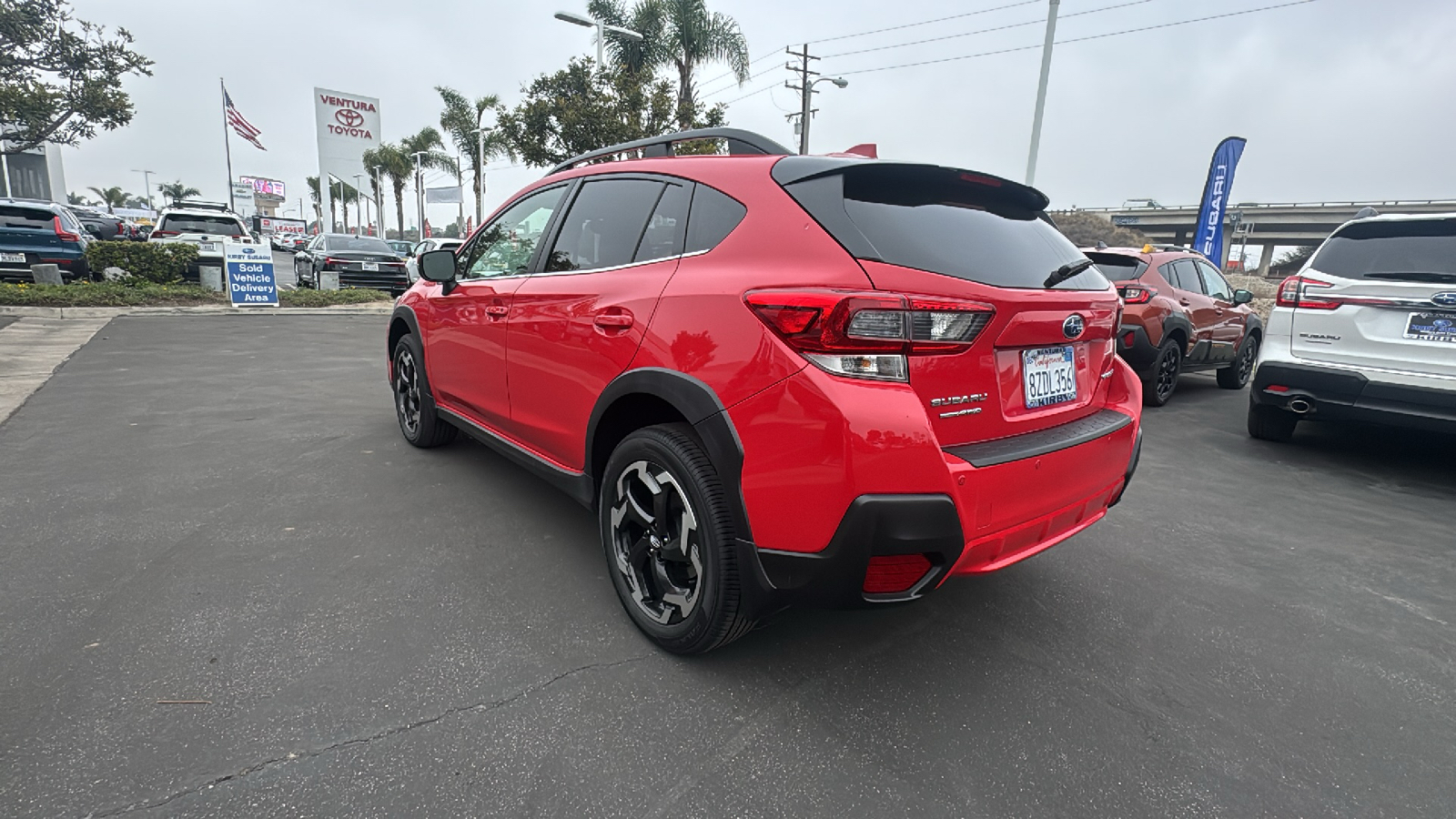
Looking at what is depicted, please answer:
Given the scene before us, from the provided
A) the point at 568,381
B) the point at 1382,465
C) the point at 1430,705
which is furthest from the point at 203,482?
the point at 1382,465

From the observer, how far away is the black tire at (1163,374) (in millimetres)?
6832

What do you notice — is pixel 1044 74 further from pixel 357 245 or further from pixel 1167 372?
pixel 357 245

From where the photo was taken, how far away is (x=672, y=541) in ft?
7.77

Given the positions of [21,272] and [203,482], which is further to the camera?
[21,272]

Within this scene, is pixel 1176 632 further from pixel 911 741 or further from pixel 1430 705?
pixel 911 741

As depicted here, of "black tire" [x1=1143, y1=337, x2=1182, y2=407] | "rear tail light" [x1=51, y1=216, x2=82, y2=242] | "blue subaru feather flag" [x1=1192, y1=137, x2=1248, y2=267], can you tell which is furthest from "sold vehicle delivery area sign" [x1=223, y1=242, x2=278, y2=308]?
"blue subaru feather flag" [x1=1192, y1=137, x2=1248, y2=267]

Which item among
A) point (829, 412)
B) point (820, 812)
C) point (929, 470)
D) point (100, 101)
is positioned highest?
point (100, 101)

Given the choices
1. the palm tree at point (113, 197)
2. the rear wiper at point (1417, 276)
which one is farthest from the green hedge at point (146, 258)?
the palm tree at point (113, 197)

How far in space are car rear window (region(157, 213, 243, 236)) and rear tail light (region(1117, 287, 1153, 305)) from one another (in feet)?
53.1

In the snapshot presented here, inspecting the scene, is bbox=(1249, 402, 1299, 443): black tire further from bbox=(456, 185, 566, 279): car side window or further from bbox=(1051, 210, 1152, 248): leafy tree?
bbox=(1051, 210, 1152, 248): leafy tree

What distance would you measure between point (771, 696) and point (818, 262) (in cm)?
133

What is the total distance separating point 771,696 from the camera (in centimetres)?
222

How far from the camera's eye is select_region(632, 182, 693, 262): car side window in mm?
2527

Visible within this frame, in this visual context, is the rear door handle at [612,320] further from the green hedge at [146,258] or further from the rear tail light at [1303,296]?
the green hedge at [146,258]
